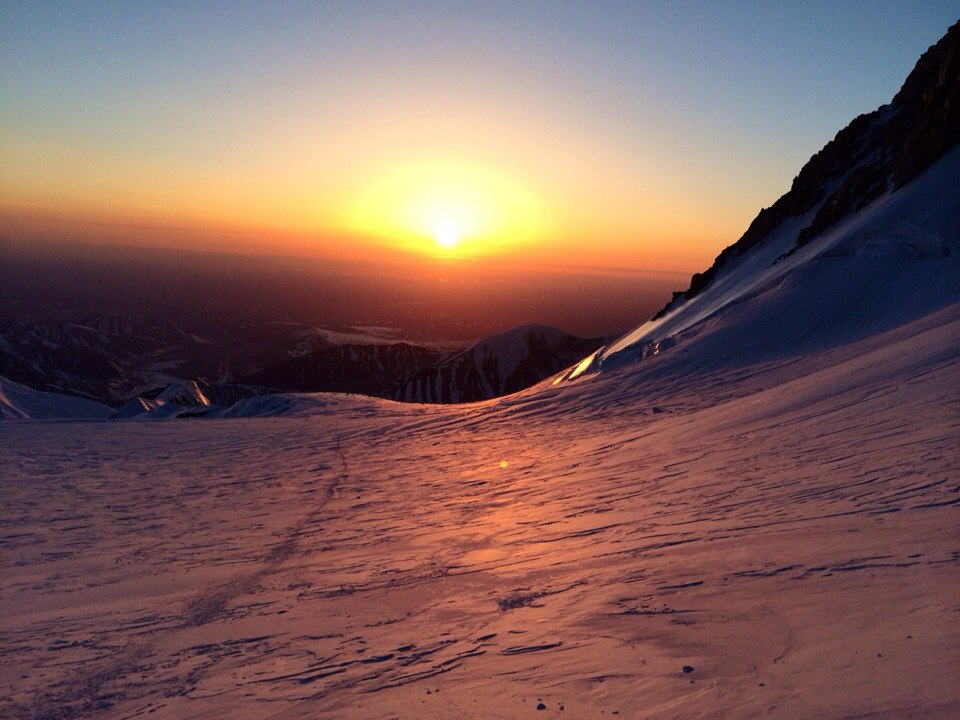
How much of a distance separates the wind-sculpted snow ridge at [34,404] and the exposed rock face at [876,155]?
169 ft

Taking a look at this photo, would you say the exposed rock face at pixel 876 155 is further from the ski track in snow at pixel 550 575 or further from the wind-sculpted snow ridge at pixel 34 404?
the wind-sculpted snow ridge at pixel 34 404

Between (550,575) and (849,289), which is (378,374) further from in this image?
(550,575)

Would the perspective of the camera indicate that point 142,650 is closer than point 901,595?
No

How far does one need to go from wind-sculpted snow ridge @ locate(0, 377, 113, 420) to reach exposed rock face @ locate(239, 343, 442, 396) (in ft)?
261

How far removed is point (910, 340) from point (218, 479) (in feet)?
52.5

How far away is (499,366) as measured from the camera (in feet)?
357

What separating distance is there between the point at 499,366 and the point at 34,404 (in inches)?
2595

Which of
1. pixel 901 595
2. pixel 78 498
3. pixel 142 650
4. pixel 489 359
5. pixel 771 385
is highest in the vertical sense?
pixel 489 359

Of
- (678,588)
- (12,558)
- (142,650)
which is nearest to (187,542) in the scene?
(12,558)

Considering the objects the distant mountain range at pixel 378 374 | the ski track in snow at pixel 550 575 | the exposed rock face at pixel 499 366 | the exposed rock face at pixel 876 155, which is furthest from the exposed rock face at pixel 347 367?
the ski track in snow at pixel 550 575

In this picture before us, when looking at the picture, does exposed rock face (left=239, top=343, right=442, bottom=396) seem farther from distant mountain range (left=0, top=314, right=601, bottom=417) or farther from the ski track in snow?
the ski track in snow

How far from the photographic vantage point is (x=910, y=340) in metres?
13.9

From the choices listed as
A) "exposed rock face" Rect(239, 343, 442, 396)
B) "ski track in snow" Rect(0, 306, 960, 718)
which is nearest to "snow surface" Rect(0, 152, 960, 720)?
"ski track in snow" Rect(0, 306, 960, 718)

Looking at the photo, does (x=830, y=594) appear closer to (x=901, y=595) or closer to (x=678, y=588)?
(x=901, y=595)
